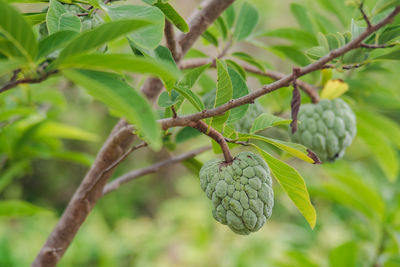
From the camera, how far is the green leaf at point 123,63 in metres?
0.38

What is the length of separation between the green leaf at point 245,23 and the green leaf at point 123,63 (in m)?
0.73

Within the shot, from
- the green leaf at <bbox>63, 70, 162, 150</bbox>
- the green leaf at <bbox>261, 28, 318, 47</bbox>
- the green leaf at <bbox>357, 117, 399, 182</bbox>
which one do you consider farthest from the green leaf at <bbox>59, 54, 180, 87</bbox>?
the green leaf at <bbox>357, 117, 399, 182</bbox>

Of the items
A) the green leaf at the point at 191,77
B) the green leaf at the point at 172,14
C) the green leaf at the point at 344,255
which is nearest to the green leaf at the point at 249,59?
the green leaf at the point at 191,77

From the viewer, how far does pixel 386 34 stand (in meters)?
0.61

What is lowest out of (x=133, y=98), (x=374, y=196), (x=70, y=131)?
(x=374, y=196)

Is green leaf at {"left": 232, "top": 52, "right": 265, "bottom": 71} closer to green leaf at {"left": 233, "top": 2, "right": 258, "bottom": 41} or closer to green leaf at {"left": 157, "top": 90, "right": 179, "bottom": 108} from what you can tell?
green leaf at {"left": 233, "top": 2, "right": 258, "bottom": 41}

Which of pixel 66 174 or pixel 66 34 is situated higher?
pixel 66 34

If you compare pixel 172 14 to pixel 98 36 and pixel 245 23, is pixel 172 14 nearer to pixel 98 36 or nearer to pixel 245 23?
pixel 98 36

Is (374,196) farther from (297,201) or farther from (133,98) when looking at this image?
(133,98)

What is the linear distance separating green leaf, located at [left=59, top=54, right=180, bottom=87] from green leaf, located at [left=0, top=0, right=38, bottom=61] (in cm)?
5

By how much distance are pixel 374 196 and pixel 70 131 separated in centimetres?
122

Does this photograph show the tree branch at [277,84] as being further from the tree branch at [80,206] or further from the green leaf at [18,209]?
the green leaf at [18,209]

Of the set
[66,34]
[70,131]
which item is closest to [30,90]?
[70,131]

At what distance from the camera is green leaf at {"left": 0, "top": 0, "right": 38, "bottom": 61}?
394 mm
